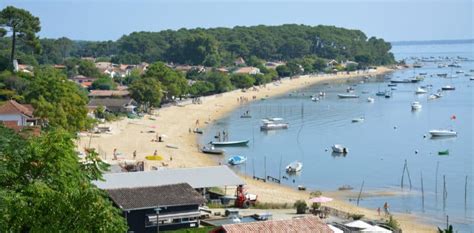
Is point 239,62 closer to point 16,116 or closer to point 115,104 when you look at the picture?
point 115,104

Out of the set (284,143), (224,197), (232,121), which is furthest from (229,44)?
(224,197)

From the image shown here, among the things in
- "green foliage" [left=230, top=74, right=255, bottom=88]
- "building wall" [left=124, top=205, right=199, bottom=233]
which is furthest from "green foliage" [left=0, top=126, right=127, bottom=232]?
"green foliage" [left=230, top=74, right=255, bottom=88]

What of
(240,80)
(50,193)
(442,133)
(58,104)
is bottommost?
(442,133)

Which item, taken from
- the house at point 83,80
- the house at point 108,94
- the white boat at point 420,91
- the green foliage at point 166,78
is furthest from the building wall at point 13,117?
the white boat at point 420,91

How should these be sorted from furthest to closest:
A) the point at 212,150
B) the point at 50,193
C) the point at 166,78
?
the point at 166,78 → the point at 212,150 → the point at 50,193

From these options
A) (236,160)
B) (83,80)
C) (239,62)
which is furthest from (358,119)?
(239,62)

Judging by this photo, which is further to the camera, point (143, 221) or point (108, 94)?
point (108, 94)

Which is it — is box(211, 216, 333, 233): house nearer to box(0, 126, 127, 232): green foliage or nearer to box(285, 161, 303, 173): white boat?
box(0, 126, 127, 232): green foliage
